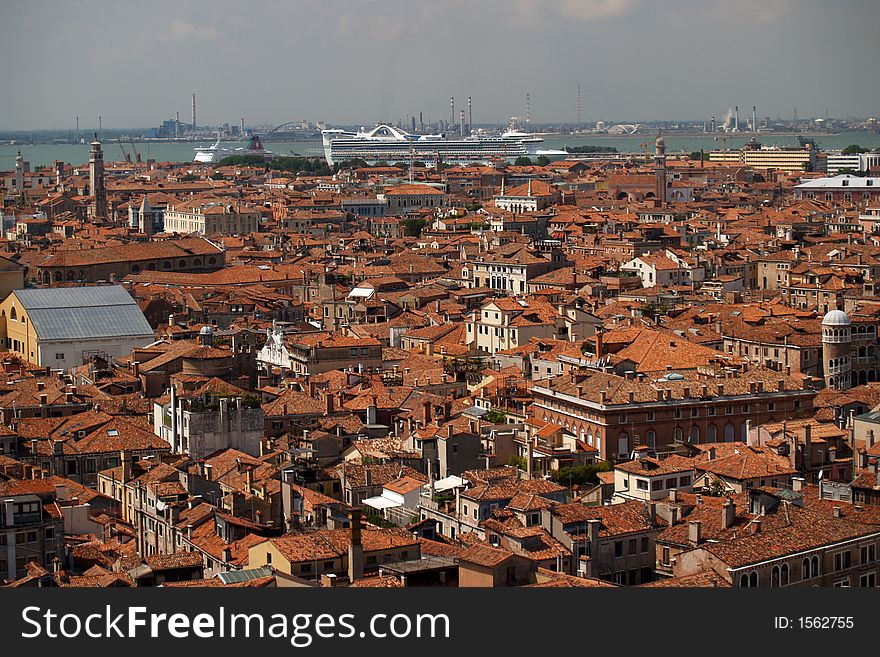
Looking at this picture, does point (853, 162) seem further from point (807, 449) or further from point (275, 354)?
point (807, 449)

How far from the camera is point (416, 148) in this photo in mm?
80812

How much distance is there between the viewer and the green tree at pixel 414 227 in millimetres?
38403

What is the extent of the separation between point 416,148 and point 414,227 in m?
42.4

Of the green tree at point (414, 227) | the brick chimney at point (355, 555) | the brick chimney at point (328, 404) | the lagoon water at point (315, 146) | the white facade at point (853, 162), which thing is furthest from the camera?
the lagoon water at point (315, 146)

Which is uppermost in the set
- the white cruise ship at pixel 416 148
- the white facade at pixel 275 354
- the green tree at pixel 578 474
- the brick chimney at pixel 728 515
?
the brick chimney at pixel 728 515

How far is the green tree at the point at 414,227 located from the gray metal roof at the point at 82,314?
1836 cm

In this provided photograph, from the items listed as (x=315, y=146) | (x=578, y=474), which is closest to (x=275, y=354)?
(x=578, y=474)

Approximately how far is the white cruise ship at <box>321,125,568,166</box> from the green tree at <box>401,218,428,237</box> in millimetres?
36753

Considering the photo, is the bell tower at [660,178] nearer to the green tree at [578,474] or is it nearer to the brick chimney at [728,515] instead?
the green tree at [578,474]

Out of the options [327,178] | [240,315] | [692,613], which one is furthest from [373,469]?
[327,178]

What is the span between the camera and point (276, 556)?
30.5ft

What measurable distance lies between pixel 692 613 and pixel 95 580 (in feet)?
11.8

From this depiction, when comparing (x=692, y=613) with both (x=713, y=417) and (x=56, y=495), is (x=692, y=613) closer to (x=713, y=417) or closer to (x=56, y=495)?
(x=56, y=495)

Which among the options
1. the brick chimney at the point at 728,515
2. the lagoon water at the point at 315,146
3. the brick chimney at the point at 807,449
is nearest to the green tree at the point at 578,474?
the brick chimney at the point at 807,449
